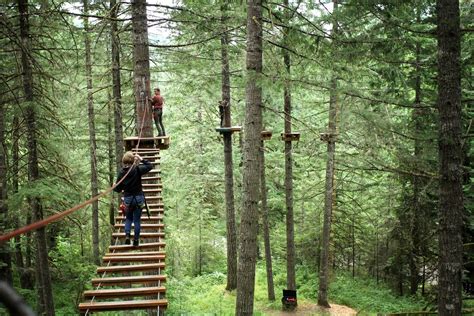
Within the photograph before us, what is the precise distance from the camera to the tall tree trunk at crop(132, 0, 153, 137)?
888cm

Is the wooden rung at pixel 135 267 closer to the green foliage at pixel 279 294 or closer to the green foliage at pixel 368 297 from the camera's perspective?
the green foliage at pixel 279 294

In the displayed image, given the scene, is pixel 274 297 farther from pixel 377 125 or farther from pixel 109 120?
pixel 377 125

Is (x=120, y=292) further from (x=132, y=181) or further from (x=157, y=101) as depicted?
(x=157, y=101)

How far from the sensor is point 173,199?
2169 centimetres

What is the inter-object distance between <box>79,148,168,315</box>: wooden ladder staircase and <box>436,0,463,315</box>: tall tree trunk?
14.2 ft

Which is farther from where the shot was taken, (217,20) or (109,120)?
(109,120)

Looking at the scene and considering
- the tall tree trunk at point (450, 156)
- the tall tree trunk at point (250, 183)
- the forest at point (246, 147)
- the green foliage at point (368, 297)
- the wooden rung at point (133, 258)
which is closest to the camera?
the wooden rung at point (133, 258)

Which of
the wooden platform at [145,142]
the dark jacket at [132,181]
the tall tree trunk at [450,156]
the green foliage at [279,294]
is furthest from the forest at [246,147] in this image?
the dark jacket at [132,181]

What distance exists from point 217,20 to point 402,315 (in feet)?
29.6

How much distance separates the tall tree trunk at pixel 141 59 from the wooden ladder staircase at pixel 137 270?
1.10 m

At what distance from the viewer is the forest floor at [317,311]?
52.0ft

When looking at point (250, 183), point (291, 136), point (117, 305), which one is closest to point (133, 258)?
point (117, 305)

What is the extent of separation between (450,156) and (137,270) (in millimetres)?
5042

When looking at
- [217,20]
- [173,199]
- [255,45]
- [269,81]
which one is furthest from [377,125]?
[173,199]
